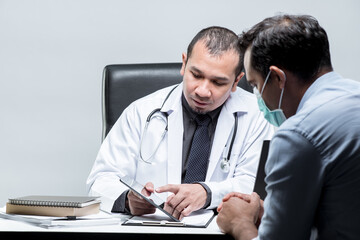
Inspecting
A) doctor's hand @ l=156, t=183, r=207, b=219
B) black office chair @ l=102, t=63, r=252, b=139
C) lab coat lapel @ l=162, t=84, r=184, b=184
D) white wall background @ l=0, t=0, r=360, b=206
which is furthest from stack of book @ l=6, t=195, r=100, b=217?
white wall background @ l=0, t=0, r=360, b=206

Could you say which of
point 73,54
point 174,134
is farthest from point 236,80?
point 73,54

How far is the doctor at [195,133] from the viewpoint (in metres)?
2.08

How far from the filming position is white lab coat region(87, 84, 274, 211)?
207 centimetres

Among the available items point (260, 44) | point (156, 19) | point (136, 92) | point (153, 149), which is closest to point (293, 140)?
point (260, 44)

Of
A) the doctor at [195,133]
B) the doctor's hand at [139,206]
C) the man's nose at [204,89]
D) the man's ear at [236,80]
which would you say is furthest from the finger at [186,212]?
the man's ear at [236,80]

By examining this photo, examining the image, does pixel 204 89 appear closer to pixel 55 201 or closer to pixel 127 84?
pixel 127 84

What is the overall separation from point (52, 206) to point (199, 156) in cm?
77

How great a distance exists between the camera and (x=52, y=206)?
4.89 feet

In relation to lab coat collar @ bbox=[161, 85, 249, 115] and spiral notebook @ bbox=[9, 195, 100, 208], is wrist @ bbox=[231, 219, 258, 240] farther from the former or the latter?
lab coat collar @ bbox=[161, 85, 249, 115]

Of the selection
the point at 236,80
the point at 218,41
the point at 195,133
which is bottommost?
the point at 195,133

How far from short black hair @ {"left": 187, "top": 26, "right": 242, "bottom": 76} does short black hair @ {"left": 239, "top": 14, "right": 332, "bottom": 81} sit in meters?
0.88

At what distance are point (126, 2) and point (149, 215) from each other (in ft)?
5.17

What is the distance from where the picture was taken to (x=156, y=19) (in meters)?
2.90

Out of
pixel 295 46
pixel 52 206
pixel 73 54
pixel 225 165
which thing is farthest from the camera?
pixel 73 54
